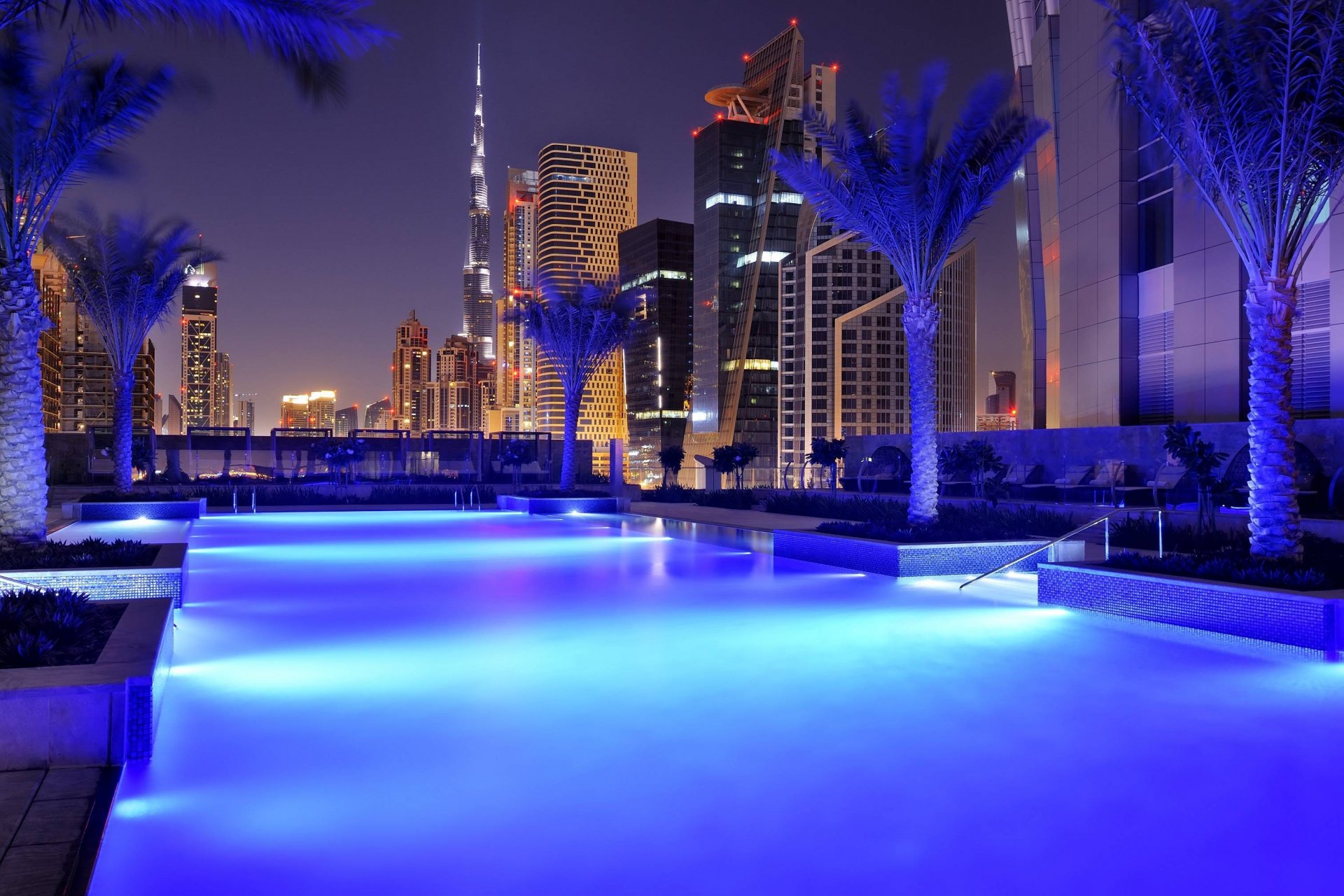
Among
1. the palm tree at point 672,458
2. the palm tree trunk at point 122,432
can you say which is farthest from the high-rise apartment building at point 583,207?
the palm tree trunk at point 122,432

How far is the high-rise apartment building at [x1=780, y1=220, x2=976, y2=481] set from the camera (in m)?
116

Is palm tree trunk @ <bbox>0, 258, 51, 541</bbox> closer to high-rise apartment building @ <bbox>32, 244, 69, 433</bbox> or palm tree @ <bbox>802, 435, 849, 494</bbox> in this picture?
palm tree @ <bbox>802, 435, 849, 494</bbox>

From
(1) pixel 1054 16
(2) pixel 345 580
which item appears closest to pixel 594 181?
(1) pixel 1054 16

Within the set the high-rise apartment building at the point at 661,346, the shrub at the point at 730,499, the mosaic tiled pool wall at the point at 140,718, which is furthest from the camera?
the high-rise apartment building at the point at 661,346

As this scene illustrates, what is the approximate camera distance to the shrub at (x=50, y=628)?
488cm

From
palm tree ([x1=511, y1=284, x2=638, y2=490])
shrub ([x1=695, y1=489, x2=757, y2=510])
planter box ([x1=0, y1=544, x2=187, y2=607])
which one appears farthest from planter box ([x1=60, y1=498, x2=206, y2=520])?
planter box ([x1=0, y1=544, x2=187, y2=607])

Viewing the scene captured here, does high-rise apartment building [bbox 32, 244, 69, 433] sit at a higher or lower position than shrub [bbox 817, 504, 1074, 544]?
higher

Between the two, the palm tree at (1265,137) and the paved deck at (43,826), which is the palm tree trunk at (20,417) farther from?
the palm tree at (1265,137)

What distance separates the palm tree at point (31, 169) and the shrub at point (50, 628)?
358cm

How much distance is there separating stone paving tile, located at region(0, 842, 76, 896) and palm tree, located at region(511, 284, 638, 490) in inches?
904

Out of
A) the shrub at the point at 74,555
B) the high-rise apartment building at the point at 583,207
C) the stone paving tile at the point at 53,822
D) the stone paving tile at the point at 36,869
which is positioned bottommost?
the stone paving tile at the point at 53,822

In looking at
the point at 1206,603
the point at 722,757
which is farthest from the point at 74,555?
the point at 1206,603

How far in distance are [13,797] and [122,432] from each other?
66.0 ft

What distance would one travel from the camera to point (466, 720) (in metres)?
5.48
